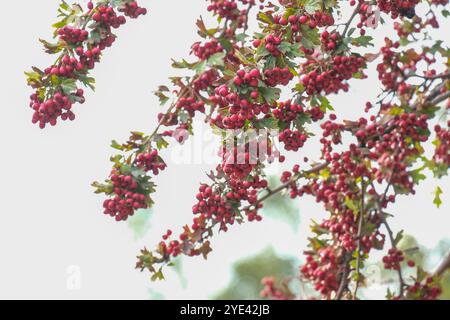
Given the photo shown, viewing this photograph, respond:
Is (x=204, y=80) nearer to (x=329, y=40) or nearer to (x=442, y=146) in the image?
(x=329, y=40)

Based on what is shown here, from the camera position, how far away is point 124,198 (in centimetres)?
423

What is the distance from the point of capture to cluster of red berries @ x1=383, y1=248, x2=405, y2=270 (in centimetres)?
379

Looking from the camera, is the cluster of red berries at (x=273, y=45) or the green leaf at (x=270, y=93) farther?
A: the cluster of red berries at (x=273, y=45)

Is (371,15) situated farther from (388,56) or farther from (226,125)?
(226,125)

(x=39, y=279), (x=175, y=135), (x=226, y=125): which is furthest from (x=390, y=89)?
(x=39, y=279)

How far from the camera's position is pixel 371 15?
4.89m

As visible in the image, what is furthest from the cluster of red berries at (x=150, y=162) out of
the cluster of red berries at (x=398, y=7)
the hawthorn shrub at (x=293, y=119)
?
the cluster of red berries at (x=398, y=7)

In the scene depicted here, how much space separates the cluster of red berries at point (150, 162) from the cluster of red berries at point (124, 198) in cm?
10

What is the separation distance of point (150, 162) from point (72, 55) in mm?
779

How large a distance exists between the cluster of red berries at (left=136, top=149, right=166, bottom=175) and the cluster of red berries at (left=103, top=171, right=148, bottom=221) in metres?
0.10

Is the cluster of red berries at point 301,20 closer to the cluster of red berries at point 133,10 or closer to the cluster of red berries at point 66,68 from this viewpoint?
the cluster of red berries at point 133,10

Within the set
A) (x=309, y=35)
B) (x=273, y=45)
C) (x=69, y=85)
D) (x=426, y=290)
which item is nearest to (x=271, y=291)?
(x=426, y=290)

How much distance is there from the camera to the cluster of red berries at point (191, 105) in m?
4.12
